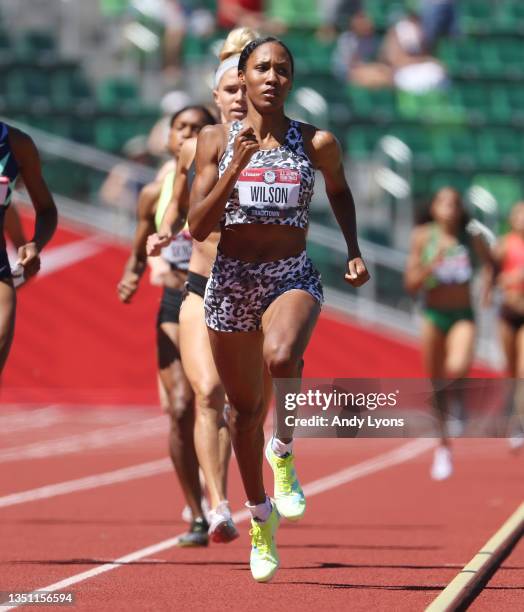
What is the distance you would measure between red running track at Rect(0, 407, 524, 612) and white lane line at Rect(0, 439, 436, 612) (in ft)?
0.22

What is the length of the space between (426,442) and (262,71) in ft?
38.0

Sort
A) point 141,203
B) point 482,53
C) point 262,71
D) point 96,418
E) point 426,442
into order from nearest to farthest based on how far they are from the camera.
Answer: point 262,71
point 141,203
point 426,442
point 96,418
point 482,53

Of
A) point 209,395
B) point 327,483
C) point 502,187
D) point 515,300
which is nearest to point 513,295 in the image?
point 515,300

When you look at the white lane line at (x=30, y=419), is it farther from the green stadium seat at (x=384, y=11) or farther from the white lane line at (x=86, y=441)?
the green stadium seat at (x=384, y=11)

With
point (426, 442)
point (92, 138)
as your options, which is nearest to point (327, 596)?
point (426, 442)

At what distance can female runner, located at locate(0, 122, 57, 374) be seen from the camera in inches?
268

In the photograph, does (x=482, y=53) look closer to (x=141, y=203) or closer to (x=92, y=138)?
(x=92, y=138)

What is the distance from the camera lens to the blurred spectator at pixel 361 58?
75.3ft

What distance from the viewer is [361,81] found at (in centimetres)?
2294

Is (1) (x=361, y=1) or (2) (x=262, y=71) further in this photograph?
(1) (x=361, y=1)

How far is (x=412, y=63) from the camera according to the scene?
23156 mm

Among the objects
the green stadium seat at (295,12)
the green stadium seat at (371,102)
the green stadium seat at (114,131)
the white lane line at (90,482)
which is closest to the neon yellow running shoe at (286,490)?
the white lane line at (90,482)

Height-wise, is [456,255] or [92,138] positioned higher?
[456,255]

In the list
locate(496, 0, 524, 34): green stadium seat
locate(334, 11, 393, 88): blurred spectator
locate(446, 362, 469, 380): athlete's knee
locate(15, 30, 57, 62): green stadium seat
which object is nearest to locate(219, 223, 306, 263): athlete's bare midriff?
locate(446, 362, 469, 380): athlete's knee
